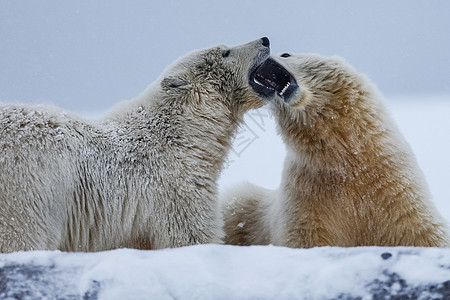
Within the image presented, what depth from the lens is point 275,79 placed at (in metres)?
4.24

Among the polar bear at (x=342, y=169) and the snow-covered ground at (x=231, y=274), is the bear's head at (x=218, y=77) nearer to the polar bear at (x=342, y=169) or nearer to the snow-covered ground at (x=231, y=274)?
the polar bear at (x=342, y=169)

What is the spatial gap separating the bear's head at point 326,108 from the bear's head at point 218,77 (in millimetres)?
118

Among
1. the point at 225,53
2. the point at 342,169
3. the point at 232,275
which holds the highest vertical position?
the point at 225,53

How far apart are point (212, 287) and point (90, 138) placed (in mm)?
1616

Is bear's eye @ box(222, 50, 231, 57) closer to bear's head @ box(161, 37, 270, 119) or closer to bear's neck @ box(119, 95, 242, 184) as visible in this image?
bear's head @ box(161, 37, 270, 119)

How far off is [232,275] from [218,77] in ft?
7.03

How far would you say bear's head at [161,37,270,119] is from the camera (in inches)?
149

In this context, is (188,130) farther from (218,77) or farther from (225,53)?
(225,53)

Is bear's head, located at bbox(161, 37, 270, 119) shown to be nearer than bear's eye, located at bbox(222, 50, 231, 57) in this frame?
Yes

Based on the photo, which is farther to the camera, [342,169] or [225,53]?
[225,53]

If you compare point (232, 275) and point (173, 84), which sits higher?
point (173, 84)

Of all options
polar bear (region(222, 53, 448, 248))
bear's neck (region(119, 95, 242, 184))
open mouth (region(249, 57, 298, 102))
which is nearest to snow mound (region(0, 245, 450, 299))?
bear's neck (region(119, 95, 242, 184))

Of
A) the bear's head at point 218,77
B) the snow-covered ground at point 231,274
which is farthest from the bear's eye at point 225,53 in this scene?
the snow-covered ground at point 231,274

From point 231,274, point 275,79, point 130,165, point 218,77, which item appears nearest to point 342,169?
point 275,79
